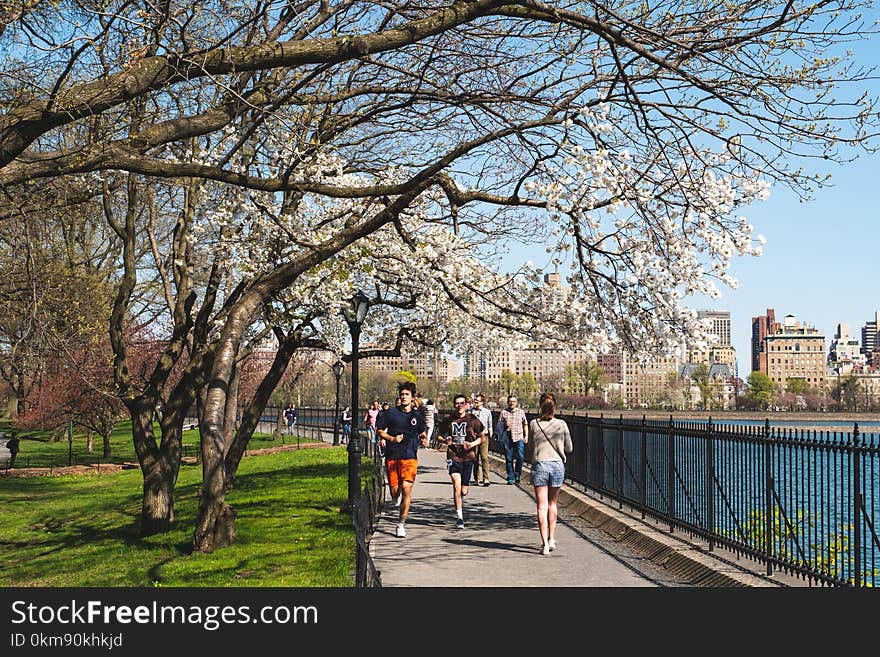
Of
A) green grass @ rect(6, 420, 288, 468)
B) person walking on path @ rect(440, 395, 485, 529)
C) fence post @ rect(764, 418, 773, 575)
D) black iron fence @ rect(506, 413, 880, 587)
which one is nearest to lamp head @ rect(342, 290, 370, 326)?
person walking on path @ rect(440, 395, 485, 529)

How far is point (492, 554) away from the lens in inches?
459

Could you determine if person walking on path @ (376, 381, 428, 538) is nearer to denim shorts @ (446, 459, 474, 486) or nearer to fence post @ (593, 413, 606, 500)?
denim shorts @ (446, 459, 474, 486)

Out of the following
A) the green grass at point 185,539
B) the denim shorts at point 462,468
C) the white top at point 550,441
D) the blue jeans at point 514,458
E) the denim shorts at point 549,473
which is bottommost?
the green grass at point 185,539

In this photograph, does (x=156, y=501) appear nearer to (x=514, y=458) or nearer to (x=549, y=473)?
(x=549, y=473)

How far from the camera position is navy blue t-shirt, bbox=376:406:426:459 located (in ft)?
44.5

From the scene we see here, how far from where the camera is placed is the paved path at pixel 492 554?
994 cm

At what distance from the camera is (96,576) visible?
13.1 meters

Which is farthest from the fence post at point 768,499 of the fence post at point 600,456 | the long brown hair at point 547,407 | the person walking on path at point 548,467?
the fence post at point 600,456

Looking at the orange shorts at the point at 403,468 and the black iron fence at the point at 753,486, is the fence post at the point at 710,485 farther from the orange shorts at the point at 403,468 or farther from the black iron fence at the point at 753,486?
the orange shorts at the point at 403,468

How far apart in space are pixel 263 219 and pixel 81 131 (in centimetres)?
350

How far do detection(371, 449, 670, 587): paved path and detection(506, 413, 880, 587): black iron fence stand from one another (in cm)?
104

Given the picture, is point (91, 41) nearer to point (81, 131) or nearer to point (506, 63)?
point (506, 63)

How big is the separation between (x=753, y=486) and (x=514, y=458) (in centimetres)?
1173

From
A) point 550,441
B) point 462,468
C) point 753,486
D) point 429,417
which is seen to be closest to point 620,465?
point 462,468
